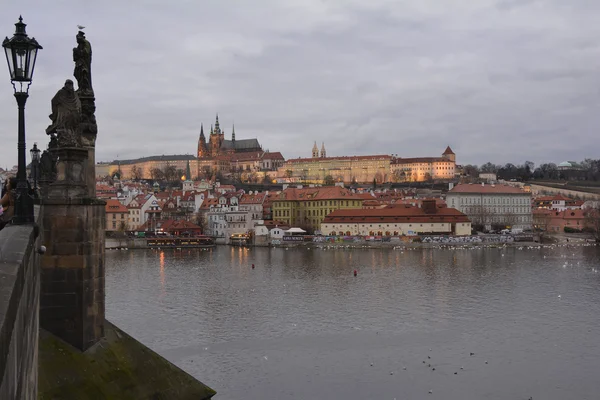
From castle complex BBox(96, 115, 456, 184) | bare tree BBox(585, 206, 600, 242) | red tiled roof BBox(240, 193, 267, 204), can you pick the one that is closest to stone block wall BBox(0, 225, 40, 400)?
bare tree BBox(585, 206, 600, 242)

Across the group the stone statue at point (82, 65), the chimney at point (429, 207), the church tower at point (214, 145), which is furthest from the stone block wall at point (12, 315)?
the church tower at point (214, 145)

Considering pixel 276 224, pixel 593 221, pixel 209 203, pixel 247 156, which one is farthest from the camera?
pixel 247 156

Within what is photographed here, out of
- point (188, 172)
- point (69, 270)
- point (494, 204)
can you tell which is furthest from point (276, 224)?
point (188, 172)

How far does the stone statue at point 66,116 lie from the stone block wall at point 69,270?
0.81 metres

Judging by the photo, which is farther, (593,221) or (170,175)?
(170,175)

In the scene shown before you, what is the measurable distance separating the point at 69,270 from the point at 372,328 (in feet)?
63.0

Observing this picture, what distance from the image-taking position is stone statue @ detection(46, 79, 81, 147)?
315 inches

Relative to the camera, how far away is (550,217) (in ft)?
313

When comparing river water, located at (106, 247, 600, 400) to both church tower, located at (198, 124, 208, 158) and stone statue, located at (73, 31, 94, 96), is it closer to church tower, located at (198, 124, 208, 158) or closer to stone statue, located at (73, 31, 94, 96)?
stone statue, located at (73, 31, 94, 96)

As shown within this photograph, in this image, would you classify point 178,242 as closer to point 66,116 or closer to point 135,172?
point 66,116

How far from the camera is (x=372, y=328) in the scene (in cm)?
2562

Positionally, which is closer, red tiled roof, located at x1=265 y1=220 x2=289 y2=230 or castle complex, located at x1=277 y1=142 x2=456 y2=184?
red tiled roof, located at x1=265 y1=220 x2=289 y2=230

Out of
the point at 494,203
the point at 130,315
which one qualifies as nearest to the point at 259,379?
the point at 130,315

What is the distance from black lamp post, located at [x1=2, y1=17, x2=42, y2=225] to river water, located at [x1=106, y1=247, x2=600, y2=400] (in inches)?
480
